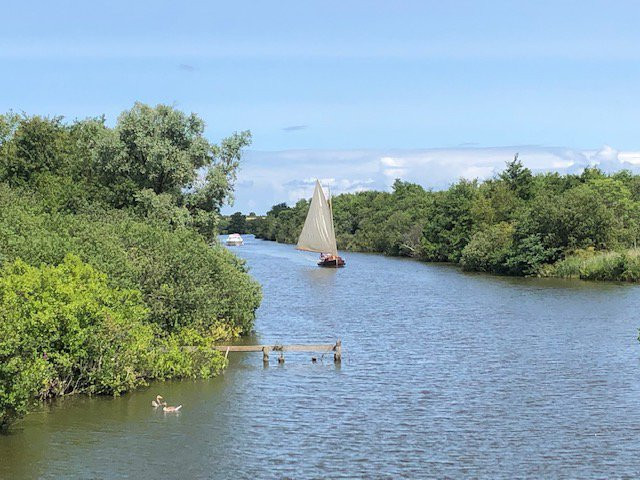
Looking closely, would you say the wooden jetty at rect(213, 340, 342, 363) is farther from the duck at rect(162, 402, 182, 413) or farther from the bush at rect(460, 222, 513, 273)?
the bush at rect(460, 222, 513, 273)

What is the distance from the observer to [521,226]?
→ 8156cm

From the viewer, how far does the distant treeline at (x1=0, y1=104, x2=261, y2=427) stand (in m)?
24.5

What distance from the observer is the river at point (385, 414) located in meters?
21.3

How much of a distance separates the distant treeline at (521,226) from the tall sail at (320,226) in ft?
45.7

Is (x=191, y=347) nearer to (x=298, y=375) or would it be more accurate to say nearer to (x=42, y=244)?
(x=298, y=375)

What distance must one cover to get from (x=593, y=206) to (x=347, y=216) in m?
80.4

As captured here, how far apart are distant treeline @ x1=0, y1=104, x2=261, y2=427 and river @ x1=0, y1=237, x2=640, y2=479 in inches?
51.4

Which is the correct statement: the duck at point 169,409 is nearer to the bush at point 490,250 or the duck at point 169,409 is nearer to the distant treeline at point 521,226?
the distant treeline at point 521,226

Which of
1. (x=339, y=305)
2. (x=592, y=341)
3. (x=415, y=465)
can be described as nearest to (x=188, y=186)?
(x=339, y=305)

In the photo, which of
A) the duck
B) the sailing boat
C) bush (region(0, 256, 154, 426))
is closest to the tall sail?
the sailing boat

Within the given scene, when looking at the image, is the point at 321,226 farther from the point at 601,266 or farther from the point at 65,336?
the point at 65,336

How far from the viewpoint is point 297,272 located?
8631 cm

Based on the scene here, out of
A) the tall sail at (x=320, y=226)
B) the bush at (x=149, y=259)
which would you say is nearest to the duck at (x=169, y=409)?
the bush at (x=149, y=259)

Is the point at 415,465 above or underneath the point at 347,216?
underneath
